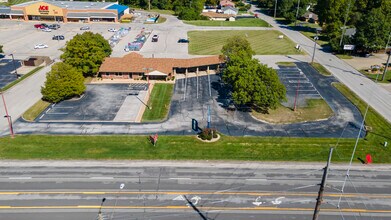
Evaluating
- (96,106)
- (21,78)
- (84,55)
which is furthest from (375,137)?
(21,78)

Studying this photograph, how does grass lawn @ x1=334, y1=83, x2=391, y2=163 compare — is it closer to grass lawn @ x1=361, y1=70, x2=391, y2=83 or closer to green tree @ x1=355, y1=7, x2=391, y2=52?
grass lawn @ x1=361, y1=70, x2=391, y2=83

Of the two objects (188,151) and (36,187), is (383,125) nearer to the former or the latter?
(188,151)

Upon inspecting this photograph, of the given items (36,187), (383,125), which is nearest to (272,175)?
(383,125)

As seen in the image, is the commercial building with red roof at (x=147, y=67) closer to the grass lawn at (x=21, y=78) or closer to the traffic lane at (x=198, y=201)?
the grass lawn at (x=21, y=78)

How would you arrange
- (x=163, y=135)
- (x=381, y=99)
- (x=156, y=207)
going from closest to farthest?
1. (x=156, y=207)
2. (x=163, y=135)
3. (x=381, y=99)

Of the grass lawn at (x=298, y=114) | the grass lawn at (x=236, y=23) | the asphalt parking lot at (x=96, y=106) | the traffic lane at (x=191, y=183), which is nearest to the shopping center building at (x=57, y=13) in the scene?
the grass lawn at (x=236, y=23)

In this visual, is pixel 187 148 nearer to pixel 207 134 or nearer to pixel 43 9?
pixel 207 134

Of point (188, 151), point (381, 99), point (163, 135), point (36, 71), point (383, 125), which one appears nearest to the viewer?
point (188, 151)
